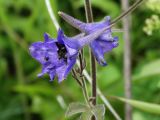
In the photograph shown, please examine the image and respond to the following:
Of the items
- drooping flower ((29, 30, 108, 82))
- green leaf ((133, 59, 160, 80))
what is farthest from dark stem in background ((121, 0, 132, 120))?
drooping flower ((29, 30, 108, 82))

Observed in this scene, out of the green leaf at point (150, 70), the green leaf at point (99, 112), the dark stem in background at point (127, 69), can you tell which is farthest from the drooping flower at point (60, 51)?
the green leaf at point (150, 70)

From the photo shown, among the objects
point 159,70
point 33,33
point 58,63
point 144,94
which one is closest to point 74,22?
point 58,63

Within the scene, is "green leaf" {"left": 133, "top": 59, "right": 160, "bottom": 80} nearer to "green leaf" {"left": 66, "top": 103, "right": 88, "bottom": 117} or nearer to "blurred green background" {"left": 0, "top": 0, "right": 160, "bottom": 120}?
"blurred green background" {"left": 0, "top": 0, "right": 160, "bottom": 120}

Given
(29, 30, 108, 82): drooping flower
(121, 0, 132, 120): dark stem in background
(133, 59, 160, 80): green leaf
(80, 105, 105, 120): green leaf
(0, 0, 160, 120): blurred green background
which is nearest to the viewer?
(29, 30, 108, 82): drooping flower

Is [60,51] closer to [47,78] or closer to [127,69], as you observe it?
[127,69]

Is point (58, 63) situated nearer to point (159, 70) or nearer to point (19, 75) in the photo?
point (159, 70)

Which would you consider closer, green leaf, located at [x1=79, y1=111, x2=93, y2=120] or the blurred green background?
green leaf, located at [x1=79, y1=111, x2=93, y2=120]

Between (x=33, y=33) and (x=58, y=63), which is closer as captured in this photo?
(x=58, y=63)
